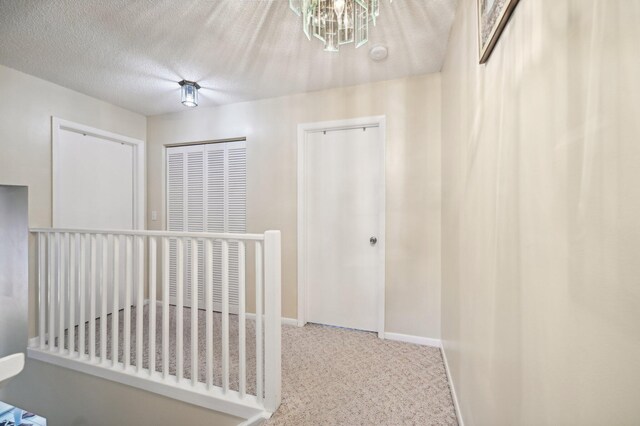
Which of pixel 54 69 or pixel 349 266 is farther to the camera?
pixel 349 266

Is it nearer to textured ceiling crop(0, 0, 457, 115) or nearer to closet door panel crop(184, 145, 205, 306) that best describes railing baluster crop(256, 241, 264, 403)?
textured ceiling crop(0, 0, 457, 115)

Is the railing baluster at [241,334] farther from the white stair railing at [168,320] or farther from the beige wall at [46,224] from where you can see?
the beige wall at [46,224]

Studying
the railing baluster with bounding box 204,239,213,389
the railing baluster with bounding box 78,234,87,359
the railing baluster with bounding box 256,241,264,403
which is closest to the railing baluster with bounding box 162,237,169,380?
the railing baluster with bounding box 204,239,213,389

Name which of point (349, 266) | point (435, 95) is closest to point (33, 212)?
point (349, 266)

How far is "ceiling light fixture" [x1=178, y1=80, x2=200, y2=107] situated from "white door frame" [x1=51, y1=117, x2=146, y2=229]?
46.4 inches

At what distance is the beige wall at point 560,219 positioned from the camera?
382 mm

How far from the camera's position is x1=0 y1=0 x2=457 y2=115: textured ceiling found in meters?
1.60

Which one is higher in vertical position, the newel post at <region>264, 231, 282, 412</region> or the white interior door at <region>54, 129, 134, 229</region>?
the white interior door at <region>54, 129, 134, 229</region>

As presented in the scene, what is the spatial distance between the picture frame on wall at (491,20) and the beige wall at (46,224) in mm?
2365

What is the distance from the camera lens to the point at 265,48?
1961mm

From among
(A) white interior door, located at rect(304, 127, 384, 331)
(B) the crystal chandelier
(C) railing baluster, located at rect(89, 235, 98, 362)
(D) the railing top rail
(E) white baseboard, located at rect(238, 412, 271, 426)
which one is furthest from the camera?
(A) white interior door, located at rect(304, 127, 384, 331)

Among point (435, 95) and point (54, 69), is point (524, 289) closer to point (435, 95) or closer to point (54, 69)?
point (435, 95)

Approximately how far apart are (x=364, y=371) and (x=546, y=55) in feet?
6.55

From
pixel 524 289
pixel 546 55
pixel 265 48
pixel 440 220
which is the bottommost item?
pixel 524 289
